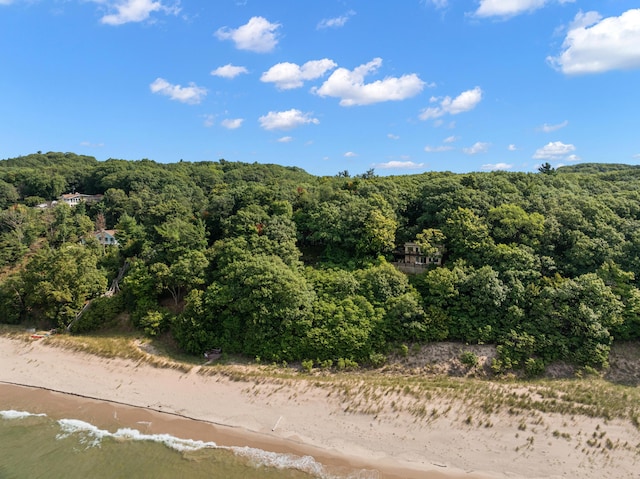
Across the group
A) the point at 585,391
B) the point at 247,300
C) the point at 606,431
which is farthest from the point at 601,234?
the point at 247,300

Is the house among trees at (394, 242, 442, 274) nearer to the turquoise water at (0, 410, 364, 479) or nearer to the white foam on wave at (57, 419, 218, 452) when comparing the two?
the turquoise water at (0, 410, 364, 479)

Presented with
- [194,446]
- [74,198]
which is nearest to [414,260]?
[194,446]

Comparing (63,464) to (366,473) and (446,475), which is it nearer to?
(366,473)

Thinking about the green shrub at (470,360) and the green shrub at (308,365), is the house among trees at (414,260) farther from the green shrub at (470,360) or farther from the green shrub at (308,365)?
the green shrub at (308,365)

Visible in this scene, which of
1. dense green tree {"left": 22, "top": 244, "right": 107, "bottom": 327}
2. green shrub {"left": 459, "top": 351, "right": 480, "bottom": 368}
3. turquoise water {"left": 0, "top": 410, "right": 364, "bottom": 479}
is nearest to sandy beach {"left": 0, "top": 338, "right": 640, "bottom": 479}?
turquoise water {"left": 0, "top": 410, "right": 364, "bottom": 479}

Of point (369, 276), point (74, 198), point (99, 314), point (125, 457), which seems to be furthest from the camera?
point (74, 198)

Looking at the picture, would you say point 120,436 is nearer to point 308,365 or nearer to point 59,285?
point 308,365

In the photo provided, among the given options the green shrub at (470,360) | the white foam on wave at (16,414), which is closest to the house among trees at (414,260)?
the green shrub at (470,360)
